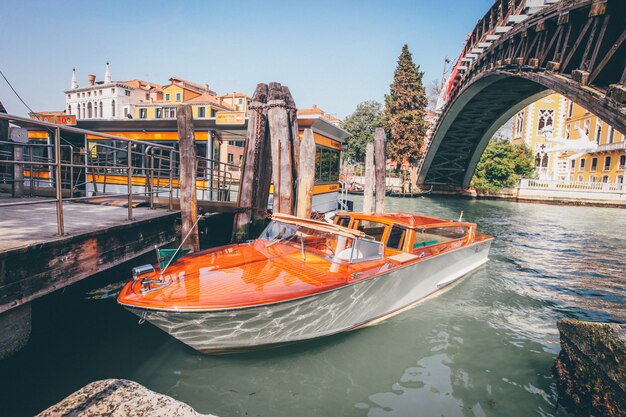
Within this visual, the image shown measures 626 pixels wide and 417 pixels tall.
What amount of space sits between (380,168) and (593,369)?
7988mm

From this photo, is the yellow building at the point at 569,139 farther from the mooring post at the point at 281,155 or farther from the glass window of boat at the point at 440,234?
the mooring post at the point at 281,155

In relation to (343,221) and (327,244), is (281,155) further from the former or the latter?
(327,244)

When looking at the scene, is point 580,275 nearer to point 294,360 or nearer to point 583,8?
point 583,8

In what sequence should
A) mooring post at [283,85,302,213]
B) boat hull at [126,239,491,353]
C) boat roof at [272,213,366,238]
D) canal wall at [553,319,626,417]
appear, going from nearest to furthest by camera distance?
canal wall at [553,319,626,417] < boat hull at [126,239,491,353] < boat roof at [272,213,366,238] < mooring post at [283,85,302,213]

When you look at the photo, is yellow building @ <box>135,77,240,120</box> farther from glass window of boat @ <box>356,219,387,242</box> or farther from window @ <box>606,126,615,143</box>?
window @ <box>606,126,615,143</box>

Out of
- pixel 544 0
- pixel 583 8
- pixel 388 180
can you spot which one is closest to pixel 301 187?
pixel 583 8

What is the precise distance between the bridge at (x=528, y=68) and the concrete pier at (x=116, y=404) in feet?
22.8

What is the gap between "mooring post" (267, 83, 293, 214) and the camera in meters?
7.23

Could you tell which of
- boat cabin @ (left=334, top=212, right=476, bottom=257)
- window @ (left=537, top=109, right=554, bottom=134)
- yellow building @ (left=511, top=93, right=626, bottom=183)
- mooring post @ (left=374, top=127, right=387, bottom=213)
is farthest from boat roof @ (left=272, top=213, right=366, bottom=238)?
window @ (left=537, top=109, right=554, bottom=134)

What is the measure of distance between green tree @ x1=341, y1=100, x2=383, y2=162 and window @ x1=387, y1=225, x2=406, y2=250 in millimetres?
33876

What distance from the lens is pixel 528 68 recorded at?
399 inches

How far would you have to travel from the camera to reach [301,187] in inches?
297

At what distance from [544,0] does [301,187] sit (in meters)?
8.57

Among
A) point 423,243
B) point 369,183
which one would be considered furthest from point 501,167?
point 423,243
